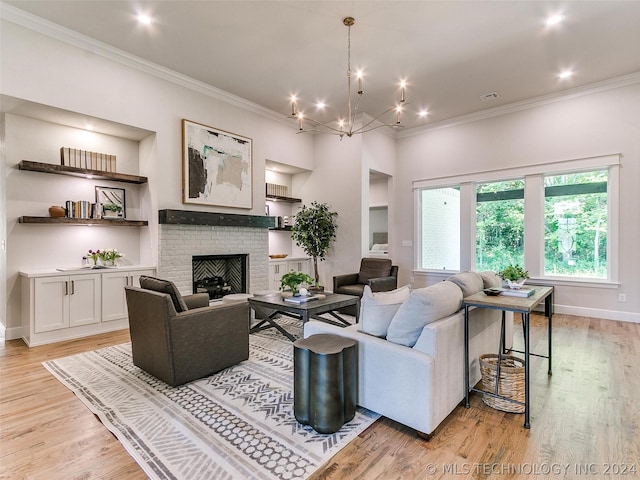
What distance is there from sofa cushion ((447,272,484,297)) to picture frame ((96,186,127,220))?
447cm

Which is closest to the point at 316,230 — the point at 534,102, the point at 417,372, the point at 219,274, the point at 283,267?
the point at 283,267

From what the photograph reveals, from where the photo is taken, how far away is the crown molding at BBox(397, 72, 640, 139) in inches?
186

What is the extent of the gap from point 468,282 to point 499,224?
154 inches

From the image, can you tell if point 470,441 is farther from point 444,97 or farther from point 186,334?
point 444,97

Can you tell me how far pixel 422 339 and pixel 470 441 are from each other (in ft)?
2.18

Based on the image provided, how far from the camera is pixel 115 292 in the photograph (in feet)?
13.9

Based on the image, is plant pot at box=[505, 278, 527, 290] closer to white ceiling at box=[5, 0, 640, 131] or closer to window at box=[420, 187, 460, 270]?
white ceiling at box=[5, 0, 640, 131]

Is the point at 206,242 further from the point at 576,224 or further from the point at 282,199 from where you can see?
the point at 576,224

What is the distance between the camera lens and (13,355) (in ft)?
11.2

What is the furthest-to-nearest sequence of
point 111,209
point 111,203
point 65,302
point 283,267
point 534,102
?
point 283,267
point 534,102
point 111,203
point 111,209
point 65,302

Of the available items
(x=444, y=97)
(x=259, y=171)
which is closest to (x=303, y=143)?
(x=259, y=171)

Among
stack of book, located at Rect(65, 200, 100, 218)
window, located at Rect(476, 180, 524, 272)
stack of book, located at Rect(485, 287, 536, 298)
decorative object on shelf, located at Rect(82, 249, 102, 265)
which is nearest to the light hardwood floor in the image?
stack of book, located at Rect(485, 287, 536, 298)

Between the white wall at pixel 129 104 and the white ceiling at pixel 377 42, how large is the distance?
29cm

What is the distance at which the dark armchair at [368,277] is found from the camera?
5.17m
